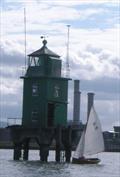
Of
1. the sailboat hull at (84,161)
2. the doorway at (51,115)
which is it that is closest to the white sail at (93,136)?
the sailboat hull at (84,161)

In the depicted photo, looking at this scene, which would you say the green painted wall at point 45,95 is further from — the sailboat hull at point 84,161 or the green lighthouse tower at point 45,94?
the sailboat hull at point 84,161

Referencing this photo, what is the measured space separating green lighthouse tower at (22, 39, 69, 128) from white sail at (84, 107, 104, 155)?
6.47 meters

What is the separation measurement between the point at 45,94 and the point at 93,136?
36.0 feet

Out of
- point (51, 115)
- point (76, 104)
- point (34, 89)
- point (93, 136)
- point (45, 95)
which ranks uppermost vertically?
point (34, 89)

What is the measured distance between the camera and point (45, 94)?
88938 mm

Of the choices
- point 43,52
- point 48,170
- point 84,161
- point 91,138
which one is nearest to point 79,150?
point 91,138

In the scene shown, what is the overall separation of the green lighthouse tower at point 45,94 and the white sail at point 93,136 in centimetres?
647

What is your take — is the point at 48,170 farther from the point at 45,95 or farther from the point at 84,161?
the point at 84,161

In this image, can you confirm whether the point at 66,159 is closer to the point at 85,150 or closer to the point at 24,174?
the point at 85,150

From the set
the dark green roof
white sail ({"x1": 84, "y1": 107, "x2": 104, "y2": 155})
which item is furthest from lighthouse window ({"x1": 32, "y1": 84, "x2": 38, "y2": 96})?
white sail ({"x1": 84, "y1": 107, "x2": 104, "y2": 155})

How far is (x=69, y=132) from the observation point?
298 feet

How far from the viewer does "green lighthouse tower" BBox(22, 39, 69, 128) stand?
89.1 m

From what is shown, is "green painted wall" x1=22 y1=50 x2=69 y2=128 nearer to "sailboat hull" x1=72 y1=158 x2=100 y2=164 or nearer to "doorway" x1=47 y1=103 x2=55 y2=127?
"doorway" x1=47 y1=103 x2=55 y2=127

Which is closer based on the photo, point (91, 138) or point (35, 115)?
point (35, 115)
